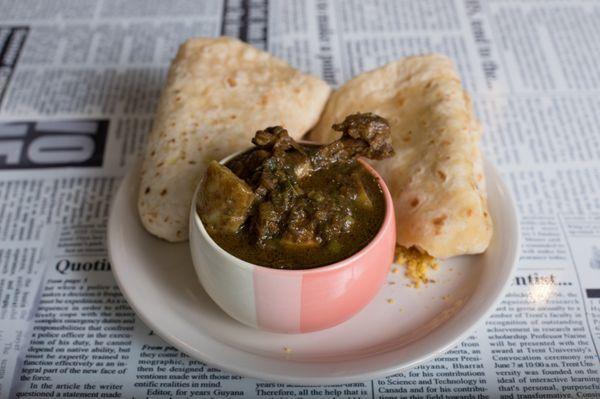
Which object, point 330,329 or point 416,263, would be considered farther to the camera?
point 416,263

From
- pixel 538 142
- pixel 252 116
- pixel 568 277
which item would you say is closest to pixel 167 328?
pixel 252 116

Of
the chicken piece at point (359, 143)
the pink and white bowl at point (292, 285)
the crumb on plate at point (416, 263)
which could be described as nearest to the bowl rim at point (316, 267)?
the pink and white bowl at point (292, 285)

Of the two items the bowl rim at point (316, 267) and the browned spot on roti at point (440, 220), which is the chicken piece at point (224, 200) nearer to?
the bowl rim at point (316, 267)

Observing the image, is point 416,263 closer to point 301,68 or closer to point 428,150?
point 428,150

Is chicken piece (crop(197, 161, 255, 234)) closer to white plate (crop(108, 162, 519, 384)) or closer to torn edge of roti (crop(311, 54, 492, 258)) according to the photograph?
white plate (crop(108, 162, 519, 384))

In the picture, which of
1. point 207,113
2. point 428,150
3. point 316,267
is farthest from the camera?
point 207,113

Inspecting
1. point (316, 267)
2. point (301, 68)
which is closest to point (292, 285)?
point (316, 267)

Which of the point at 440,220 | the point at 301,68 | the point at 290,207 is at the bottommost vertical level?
the point at 301,68
